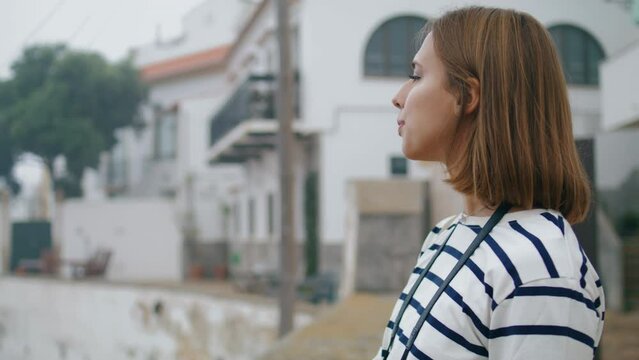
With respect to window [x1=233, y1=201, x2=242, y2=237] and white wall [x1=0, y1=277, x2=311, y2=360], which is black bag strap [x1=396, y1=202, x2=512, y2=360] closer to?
white wall [x1=0, y1=277, x2=311, y2=360]

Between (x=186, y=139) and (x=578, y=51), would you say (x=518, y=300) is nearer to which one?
(x=578, y=51)

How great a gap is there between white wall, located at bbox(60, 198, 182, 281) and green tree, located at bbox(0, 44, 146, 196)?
7.25ft

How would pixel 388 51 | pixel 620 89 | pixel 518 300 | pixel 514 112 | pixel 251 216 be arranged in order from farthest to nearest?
1. pixel 251 216
2. pixel 388 51
3. pixel 620 89
4. pixel 514 112
5. pixel 518 300

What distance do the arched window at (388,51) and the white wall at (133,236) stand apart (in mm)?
11460

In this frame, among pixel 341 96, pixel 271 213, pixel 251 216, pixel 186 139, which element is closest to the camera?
pixel 341 96

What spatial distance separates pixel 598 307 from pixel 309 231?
1702 cm

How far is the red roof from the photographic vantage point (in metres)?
29.0

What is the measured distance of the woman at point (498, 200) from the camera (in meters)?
1.11

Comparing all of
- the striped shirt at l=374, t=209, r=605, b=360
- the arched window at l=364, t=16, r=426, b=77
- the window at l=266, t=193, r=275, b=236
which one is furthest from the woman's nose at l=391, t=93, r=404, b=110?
the window at l=266, t=193, r=275, b=236

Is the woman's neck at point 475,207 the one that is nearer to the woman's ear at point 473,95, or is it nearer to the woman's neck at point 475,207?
the woman's neck at point 475,207

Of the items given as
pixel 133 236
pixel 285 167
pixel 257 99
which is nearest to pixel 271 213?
pixel 257 99

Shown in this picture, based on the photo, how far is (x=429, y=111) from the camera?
1.30 m

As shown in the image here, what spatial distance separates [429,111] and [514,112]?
12cm

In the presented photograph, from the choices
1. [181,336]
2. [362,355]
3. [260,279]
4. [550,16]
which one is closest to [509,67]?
[550,16]
